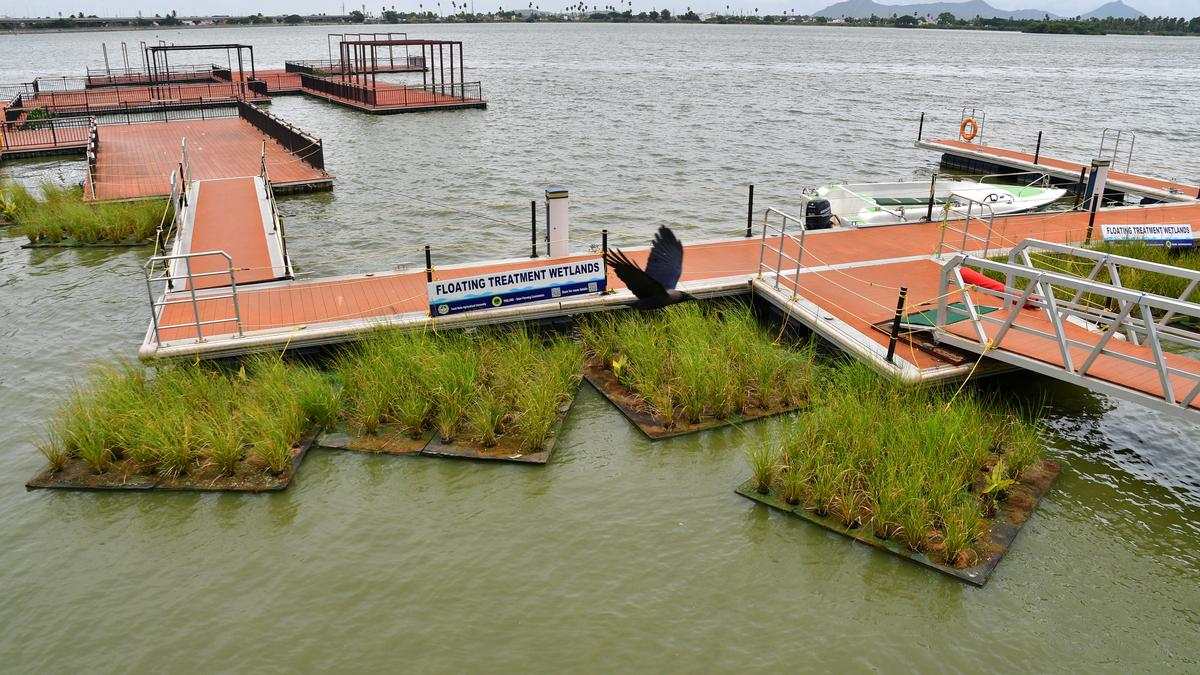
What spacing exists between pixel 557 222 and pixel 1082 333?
27.7 feet

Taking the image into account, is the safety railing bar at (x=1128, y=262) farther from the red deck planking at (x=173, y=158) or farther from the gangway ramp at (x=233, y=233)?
the red deck planking at (x=173, y=158)

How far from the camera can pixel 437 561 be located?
8438mm

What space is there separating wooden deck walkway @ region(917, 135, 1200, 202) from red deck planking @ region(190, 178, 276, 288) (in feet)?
76.0

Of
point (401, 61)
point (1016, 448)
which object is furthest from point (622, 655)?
point (401, 61)

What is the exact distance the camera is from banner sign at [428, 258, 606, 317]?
11.9m

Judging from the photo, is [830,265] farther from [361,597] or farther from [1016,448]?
[361,597]

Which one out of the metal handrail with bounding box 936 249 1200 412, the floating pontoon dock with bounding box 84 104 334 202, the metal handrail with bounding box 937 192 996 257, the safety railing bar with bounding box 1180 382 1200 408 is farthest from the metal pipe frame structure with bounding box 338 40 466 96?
the safety railing bar with bounding box 1180 382 1200 408

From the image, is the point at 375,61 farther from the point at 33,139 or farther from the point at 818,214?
the point at 818,214

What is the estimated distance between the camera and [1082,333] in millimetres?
11141

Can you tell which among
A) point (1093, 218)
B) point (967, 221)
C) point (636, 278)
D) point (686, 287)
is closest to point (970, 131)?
point (1093, 218)

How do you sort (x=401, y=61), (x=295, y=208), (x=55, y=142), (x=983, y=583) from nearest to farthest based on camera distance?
(x=983, y=583) < (x=295, y=208) < (x=55, y=142) < (x=401, y=61)

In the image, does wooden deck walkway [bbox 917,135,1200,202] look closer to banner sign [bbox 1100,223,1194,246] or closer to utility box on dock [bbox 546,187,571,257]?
banner sign [bbox 1100,223,1194,246]

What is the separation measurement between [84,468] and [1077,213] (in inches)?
813

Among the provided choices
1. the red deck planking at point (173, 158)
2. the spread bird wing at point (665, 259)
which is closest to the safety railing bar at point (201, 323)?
the spread bird wing at point (665, 259)
